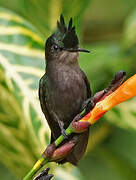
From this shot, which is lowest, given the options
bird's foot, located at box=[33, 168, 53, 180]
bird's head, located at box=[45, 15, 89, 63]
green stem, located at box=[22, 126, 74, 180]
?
bird's foot, located at box=[33, 168, 53, 180]

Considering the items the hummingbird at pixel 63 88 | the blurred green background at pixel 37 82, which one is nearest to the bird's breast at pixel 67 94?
the hummingbird at pixel 63 88

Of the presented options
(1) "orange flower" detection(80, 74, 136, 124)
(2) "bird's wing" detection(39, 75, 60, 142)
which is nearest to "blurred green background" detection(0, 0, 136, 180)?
(2) "bird's wing" detection(39, 75, 60, 142)

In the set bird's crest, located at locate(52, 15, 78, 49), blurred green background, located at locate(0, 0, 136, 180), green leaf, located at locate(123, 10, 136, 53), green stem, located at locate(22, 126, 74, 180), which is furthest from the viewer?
green leaf, located at locate(123, 10, 136, 53)

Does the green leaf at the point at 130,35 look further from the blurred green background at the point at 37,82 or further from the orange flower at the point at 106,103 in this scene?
the orange flower at the point at 106,103

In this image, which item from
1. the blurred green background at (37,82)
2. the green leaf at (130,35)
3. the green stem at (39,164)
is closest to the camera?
the green stem at (39,164)

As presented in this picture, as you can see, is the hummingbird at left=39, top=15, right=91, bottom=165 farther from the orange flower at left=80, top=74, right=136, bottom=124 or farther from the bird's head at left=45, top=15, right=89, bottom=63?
the orange flower at left=80, top=74, right=136, bottom=124

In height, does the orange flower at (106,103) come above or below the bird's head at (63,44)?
below

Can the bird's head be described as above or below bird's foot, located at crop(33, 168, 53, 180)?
above

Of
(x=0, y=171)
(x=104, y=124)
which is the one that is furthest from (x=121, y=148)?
(x=0, y=171)
